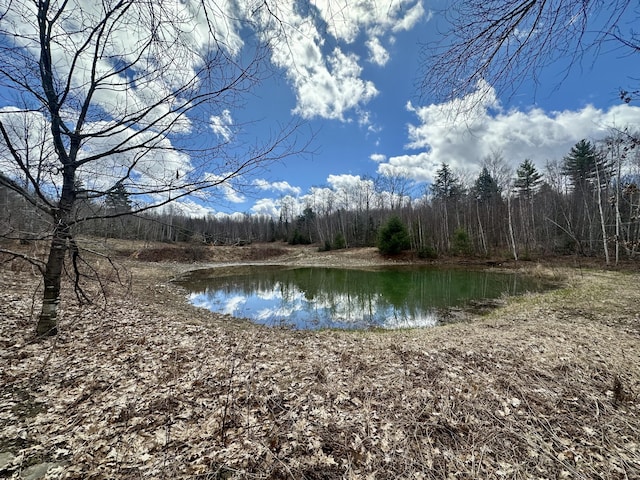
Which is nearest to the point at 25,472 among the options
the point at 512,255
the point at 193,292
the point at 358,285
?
the point at 193,292

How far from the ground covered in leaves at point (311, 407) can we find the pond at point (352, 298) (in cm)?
433

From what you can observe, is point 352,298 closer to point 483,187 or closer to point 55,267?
point 55,267

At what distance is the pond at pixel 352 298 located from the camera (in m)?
9.46

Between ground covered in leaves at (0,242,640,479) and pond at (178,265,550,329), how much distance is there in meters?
4.33

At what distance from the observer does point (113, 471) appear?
6.68 ft

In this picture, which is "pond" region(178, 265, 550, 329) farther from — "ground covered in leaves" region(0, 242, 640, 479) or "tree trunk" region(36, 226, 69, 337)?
"tree trunk" region(36, 226, 69, 337)

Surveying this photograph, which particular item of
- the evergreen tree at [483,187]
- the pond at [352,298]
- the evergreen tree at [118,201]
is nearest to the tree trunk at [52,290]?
the evergreen tree at [118,201]

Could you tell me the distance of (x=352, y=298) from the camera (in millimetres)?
13141

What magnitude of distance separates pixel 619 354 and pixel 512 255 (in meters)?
25.4

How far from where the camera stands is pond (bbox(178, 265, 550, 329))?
372 inches

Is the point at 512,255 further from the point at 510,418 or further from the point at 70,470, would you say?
the point at 70,470

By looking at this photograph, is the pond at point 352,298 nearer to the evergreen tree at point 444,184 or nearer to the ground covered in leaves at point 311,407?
the ground covered in leaves at point 311,407

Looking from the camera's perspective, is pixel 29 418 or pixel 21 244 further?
pixel 29 418

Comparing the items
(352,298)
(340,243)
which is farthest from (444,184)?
(352,298)
